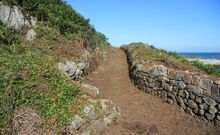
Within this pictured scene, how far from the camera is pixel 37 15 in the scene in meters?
14.3

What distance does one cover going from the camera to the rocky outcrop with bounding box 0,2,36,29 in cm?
1259

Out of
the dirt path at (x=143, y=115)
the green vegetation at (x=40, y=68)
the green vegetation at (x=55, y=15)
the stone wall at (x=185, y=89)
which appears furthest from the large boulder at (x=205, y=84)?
the green vegetation at (x=55, y=15)

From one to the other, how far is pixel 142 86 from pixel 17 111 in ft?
25.3

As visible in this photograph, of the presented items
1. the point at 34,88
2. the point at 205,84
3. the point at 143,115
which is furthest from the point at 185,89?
the point at 34,88

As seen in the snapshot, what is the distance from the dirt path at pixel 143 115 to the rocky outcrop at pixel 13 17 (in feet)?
15.0

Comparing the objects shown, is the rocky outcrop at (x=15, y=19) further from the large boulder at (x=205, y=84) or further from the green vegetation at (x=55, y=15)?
the large boulder at (x=205, y=84)

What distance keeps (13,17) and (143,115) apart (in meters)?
8.07

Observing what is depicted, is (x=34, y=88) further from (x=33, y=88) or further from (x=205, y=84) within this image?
(x=205, y=84)

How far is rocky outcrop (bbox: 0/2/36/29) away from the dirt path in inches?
180

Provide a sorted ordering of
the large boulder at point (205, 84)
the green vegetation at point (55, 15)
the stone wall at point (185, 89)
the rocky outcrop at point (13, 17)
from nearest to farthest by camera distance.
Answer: the stone wall at point (185, 89)
the large boulder at point (205, 84)
the rocky outcrop at point (13, 17)
the green vegetation at point (55, 15)

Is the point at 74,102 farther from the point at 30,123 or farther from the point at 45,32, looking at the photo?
the point at 45,32

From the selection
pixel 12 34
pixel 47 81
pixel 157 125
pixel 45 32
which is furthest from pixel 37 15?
pixel 157 125

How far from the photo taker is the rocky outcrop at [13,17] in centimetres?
1259

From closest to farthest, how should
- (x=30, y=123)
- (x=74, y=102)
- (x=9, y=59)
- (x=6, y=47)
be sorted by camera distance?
(x=30, y=123) < (x=74, y=102) < (x=9, y=59) < (x=6, y=47)
